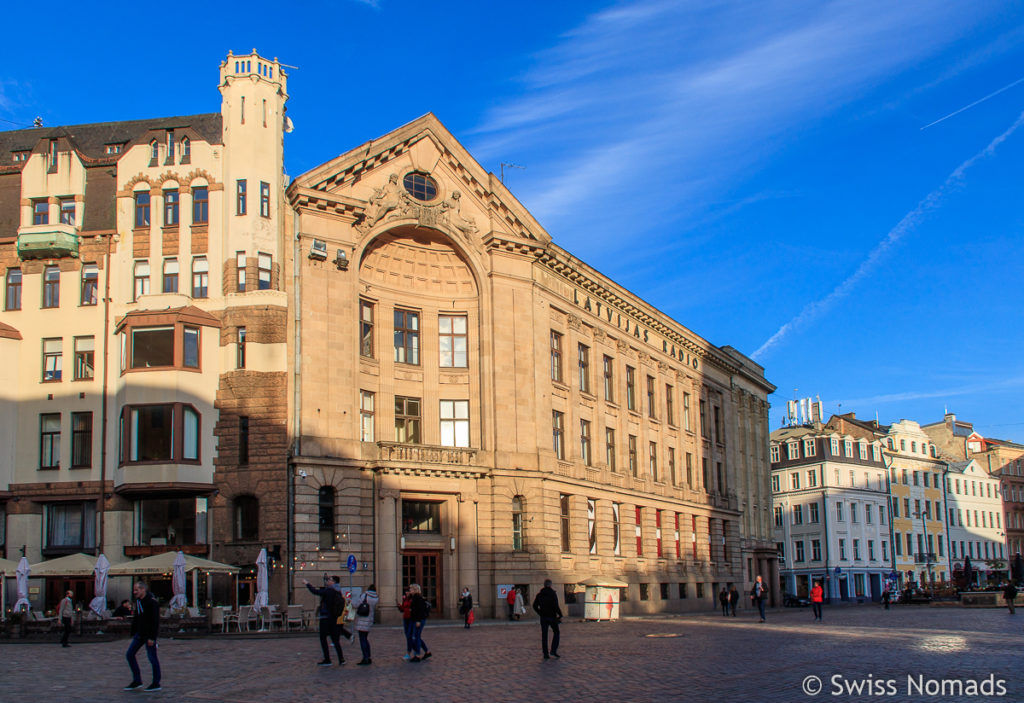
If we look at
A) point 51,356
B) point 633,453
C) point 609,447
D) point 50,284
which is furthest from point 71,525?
point 633,453

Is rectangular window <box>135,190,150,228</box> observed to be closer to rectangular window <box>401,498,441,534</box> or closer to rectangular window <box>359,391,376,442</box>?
rectangular window <box>359,391,376,442</box>

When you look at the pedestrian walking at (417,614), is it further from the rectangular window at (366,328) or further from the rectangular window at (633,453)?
the rectangular window at (633,453)

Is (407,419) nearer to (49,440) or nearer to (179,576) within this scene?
(179,576)

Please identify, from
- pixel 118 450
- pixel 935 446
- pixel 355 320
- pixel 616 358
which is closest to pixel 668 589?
pixel 616 358

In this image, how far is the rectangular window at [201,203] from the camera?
43.8 m

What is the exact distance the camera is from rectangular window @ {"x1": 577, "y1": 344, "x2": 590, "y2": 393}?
5641 cm

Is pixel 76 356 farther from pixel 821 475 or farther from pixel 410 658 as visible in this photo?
pixel 821 475

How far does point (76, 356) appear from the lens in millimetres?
43750

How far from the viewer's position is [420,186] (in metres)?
48.3

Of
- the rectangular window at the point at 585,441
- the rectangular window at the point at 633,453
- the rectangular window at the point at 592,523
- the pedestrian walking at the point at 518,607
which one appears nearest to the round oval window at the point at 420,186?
the rectangular window at the point at 585,441

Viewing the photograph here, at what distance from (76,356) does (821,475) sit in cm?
7542

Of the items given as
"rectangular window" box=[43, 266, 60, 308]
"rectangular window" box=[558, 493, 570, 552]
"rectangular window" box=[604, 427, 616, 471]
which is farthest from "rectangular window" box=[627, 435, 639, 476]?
"rectangular window" box=[43, 266, 60, 308]

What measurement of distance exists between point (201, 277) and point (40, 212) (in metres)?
8.40

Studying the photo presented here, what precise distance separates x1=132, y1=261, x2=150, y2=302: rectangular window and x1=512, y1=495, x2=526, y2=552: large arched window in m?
18.6
